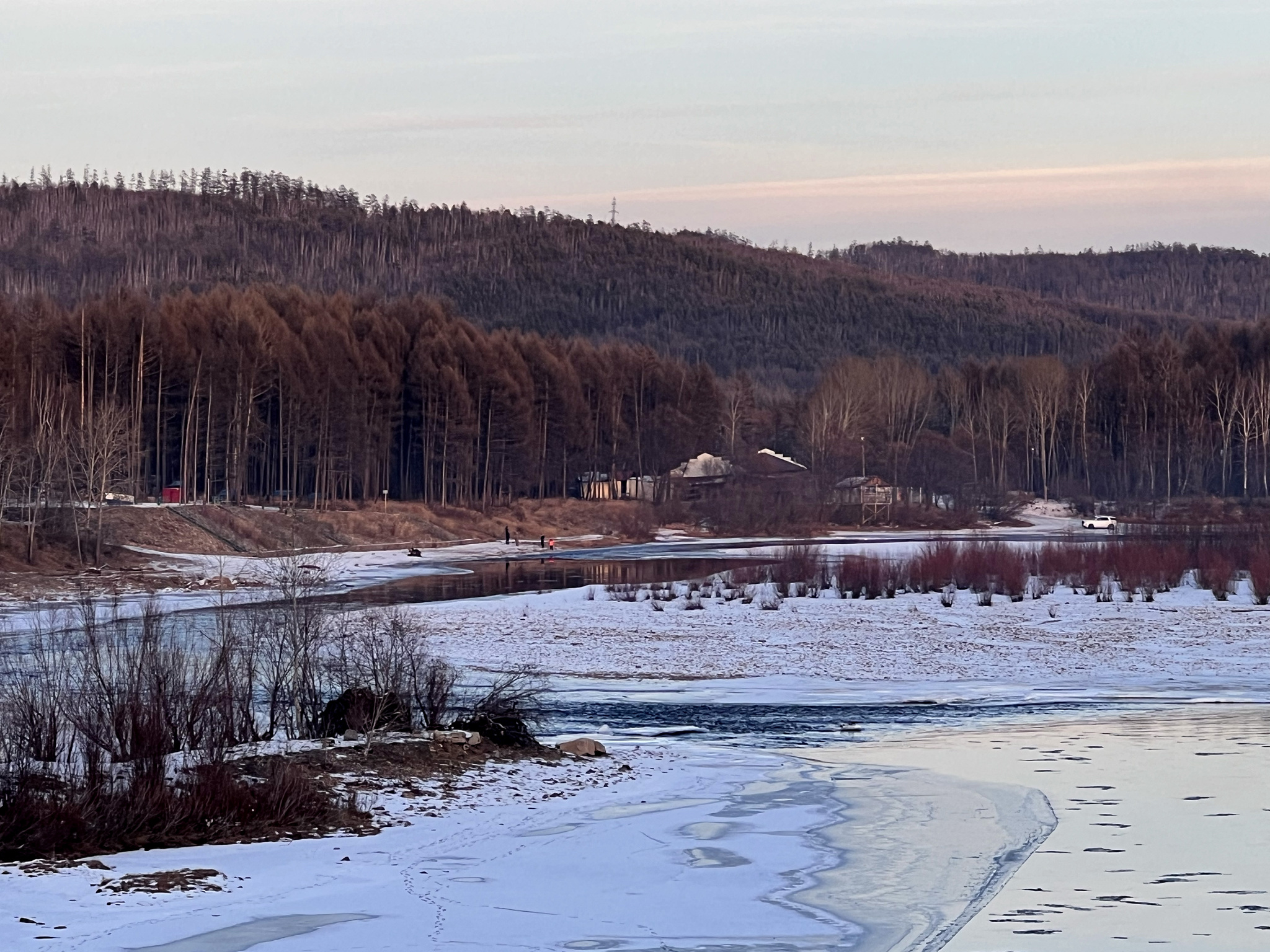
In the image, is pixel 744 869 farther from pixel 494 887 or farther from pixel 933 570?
pixel 933 570

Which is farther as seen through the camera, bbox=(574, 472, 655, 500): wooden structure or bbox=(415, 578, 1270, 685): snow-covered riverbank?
bbox=(574, 472, 655, 500): wooden structure

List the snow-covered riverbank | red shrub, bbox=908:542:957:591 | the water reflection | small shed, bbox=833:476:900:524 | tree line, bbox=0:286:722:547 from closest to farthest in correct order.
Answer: the snow-covered riverbank → red shrub, bbox=908:542:957:591 → the water reflection → tree line, bbox=0:286:722:547 → small shed, bbox=833:476:900:524

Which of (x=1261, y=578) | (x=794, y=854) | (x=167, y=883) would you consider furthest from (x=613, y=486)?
(x=167, y=883)

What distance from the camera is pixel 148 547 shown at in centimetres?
6231

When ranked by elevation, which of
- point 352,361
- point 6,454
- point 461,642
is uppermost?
point 352,361

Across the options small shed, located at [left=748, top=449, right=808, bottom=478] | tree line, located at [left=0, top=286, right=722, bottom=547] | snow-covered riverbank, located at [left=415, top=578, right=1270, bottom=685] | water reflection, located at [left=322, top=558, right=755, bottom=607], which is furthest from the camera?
small shed, located at [left=748, top=449, right=808, bottom=478]

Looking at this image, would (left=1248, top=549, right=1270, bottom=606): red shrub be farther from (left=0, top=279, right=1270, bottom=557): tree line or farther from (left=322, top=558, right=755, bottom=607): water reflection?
(left=0, top=279, right=1270, bottom=557): tree line

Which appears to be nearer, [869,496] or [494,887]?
[494,887]

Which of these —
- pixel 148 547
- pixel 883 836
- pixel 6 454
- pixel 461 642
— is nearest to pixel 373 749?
pixel 883 836

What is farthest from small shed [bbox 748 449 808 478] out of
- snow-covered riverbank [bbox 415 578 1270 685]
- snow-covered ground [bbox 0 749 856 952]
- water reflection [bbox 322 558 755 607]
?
Result: snow-covered ground [bbox 0 749 856 952]

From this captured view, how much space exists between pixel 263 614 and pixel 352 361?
261 ft

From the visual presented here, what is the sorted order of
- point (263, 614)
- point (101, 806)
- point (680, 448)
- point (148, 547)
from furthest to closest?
1. point (680, 448)
2. point (148, 547)
3. point (263, 614)
4. point (101, 806)

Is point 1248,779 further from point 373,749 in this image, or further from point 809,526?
point 809,526

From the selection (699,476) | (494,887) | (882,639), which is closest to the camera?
(494,887)
